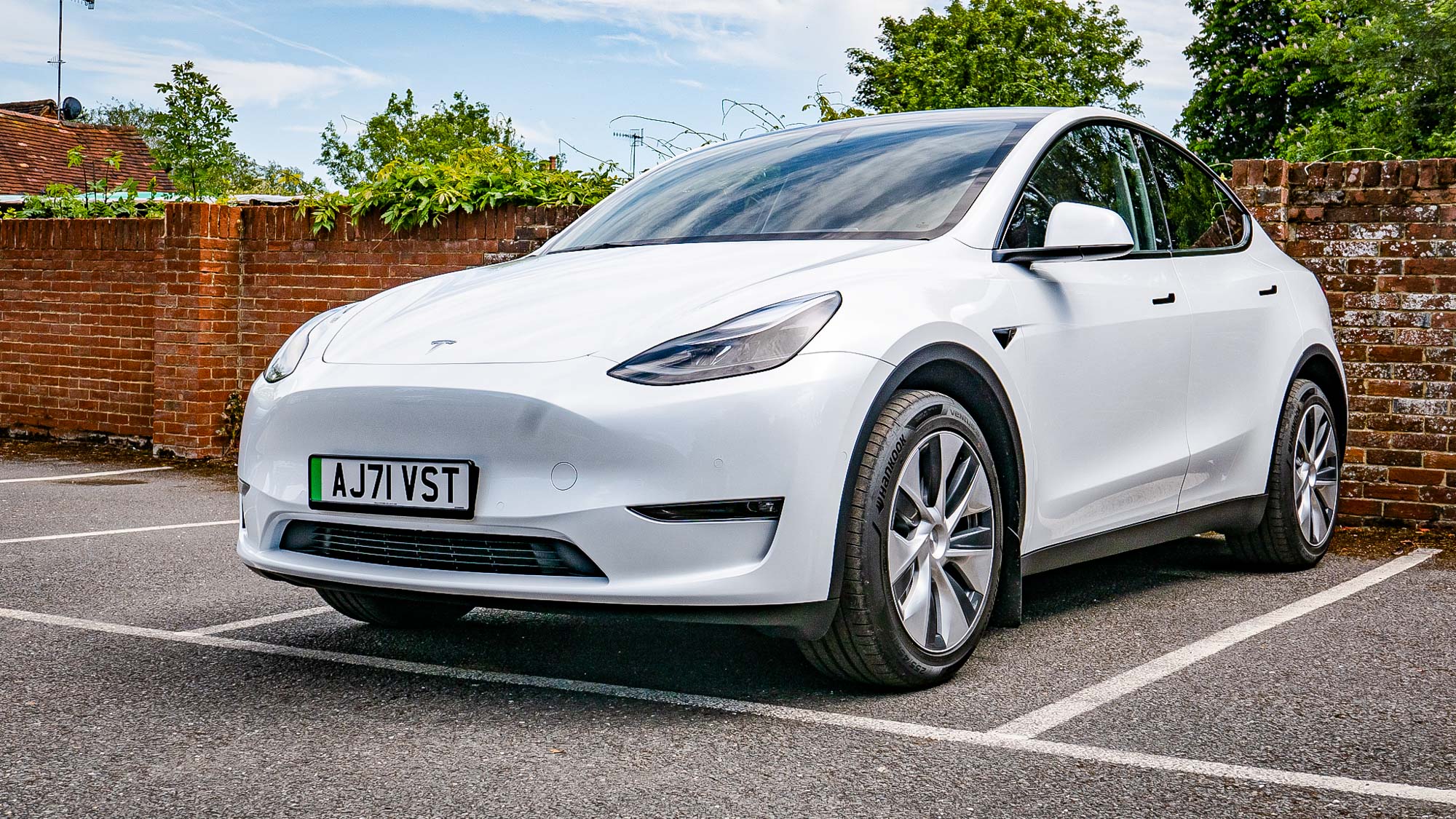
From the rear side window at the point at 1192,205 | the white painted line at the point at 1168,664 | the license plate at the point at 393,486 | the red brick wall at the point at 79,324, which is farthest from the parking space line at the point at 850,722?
the red brick wall at the point at 79,324

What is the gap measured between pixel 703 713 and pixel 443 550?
2.34 ft

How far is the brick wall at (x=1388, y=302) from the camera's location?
651 centimetres

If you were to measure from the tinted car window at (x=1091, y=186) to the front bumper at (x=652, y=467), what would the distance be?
1.14 m

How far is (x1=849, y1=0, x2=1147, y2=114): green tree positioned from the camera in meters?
51.1

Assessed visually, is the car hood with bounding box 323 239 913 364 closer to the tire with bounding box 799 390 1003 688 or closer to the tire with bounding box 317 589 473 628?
the tire with bounding box 799 390 1003 688

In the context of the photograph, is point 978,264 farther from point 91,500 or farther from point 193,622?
point 91,500

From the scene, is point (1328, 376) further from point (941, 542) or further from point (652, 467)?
point (652, 467)

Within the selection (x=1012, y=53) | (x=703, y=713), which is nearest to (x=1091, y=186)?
(x=703, y=713)

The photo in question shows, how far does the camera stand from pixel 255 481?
3.53m

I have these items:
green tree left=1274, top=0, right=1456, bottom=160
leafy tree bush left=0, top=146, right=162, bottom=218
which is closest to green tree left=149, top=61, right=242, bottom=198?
leafy tree bush left=0, top=146, right=162, bottom=218

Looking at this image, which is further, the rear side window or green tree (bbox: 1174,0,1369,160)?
green tree (bbox: 1174,0,1369,160)

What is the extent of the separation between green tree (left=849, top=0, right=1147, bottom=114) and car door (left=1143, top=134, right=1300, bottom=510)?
4620 centimetres

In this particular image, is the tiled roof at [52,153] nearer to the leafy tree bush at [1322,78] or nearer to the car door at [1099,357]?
the leafy tree bush at [1322,78]

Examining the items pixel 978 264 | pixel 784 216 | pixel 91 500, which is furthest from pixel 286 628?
pixel 91 500
